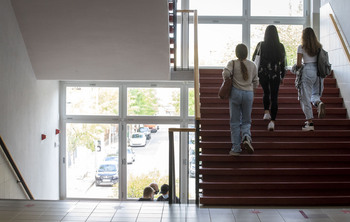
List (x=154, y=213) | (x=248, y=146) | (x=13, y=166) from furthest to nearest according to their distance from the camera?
1. (x=13, y=166)
2. (x=248, y=146)
3. (x=154, y=213)

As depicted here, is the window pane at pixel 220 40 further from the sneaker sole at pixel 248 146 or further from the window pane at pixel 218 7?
the sneaker sole at pixel 248 146

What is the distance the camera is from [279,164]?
573 centimetres

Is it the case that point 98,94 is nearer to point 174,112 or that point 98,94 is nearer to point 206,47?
point 174,112

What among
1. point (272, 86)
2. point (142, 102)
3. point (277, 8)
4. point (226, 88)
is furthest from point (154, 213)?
point (277, 8)

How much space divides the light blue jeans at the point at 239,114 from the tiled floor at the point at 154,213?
0.96m

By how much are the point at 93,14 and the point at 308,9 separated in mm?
5343

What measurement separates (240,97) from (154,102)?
4468 millimetres

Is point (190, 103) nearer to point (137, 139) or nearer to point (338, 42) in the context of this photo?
point (137, 139)

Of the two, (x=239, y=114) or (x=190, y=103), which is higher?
(x=190, y=103)

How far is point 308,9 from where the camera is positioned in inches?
392

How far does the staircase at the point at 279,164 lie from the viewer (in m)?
5.33

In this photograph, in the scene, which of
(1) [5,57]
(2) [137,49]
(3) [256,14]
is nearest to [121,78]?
(2) [137,49]

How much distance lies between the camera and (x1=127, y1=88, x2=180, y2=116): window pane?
32.4 feet

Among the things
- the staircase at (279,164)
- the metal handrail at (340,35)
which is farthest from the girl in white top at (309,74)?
the metal handrail at (340,35)
